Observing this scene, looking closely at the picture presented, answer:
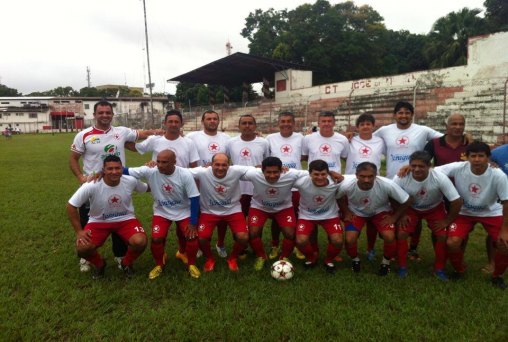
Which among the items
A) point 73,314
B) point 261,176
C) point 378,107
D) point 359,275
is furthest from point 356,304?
point 378,107

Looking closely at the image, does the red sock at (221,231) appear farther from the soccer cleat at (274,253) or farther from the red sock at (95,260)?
the red sock at (95,260)

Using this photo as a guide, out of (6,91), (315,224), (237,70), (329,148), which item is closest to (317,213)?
(315,224)

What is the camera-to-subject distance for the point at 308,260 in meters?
4.58

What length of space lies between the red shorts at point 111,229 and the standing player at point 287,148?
71.3 inches

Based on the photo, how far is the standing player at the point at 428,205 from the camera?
13.3 ft

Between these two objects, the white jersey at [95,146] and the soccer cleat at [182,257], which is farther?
the soccer cleat at [182,257]

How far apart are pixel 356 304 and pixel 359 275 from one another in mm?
743

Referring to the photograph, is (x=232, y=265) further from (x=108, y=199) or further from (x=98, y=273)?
(x=108, y=199)

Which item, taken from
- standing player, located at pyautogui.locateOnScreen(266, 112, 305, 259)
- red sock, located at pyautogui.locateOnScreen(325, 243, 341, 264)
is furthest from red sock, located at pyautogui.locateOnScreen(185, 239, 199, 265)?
red sock, located at pyautogui.locateOnScreen(325, 243, 341, 264)

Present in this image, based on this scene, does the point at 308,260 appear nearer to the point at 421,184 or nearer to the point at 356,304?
the point at 356,304

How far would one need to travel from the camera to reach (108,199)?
4.31m

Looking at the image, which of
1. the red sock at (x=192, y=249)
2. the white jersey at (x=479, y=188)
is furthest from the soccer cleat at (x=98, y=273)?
the white jersey at (x=479, y=188)

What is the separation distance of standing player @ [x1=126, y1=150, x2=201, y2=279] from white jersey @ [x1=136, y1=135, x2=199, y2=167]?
0.41 metres

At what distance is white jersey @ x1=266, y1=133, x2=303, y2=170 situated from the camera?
16.4ft
